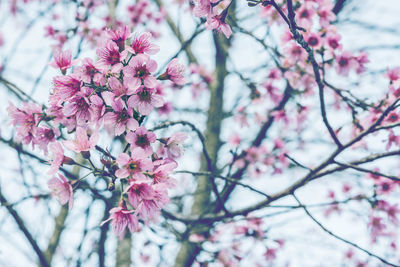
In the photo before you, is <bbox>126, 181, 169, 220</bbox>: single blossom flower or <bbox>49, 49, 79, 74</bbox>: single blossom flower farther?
<bbox>49, 49, 79, 74</bbox>: single blossom flower

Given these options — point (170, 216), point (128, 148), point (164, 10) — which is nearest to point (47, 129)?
point (128, 148)

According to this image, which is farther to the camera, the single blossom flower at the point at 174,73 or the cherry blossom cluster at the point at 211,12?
the single blossom flower at the point at 174,73

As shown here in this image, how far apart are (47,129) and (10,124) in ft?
0.76

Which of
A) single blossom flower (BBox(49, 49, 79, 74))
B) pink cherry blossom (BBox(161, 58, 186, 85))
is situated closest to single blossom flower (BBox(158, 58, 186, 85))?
pink cherry blossom (BBox(161, 58, 186, 85))

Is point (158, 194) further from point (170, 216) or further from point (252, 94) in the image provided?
point (252, 94)

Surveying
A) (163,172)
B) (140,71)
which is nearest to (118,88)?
(140,71)

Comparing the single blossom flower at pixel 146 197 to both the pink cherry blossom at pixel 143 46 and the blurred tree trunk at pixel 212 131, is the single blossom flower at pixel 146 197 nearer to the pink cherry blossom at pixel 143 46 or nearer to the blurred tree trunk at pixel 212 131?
the pink cherry blossom at pixel 143 46

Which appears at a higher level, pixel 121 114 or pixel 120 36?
pixel 120 36

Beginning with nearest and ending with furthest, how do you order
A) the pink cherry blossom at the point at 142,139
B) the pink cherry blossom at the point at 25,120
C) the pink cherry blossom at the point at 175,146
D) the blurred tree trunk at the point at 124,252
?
the pink cherry blossom at the point at 142,139
the pink cherry blossom at the point at 175,146
the pink cherry blossom at the point at 25,120
the blurred tree trunk at the point at 124,252

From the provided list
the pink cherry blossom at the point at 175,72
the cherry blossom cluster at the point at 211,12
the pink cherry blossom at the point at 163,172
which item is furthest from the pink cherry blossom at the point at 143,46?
the pink cherry blossom at the point at 163,172

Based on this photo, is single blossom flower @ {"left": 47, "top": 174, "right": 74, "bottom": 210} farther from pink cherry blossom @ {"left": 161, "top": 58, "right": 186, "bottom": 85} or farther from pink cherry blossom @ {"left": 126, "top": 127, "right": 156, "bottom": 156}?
pink cherry blossom @ {"left": 161, "top": 58, "right": 186, "bottom": 85}

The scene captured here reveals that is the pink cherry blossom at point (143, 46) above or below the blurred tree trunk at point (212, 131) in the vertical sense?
below

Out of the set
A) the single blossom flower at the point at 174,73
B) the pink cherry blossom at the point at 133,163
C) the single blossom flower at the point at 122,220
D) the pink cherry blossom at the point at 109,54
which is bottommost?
the single blossom flower at the point at 122,220

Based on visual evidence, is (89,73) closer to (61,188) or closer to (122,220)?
(61,188)
